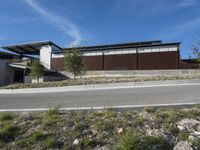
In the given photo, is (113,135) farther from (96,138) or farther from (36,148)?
(36,148)

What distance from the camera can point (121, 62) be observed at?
40812 millimetres

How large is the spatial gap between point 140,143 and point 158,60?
34.3m

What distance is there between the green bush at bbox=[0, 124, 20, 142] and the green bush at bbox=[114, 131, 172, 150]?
261 cm

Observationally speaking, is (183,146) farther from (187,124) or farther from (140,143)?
(187,124)

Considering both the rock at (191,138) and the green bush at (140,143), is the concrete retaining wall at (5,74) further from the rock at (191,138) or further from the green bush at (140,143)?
the rock at (191,138)

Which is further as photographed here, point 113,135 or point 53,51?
point 53,51

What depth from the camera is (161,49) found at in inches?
1528

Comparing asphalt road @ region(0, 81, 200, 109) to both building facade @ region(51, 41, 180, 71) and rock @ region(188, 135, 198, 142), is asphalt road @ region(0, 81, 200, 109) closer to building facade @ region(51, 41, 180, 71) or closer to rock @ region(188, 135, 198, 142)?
rock @ region(188, 135, 198, 142)

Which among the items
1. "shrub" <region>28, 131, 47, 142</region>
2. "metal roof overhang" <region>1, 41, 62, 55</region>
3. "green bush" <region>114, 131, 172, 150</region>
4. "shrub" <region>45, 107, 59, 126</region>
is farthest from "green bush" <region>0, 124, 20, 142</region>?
"metal roof overhang" <region>1, 41, 62, 55</region>

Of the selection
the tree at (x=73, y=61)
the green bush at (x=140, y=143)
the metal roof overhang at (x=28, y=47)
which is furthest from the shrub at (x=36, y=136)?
the metal roof overhang at (x=28, y=47)

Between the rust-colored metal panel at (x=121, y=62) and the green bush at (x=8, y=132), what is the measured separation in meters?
34.2

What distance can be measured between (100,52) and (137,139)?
38009 millimetres

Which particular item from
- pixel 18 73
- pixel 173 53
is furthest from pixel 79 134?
pixel 18 73

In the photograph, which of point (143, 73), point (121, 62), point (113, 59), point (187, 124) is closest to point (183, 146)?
point (187, 124)
